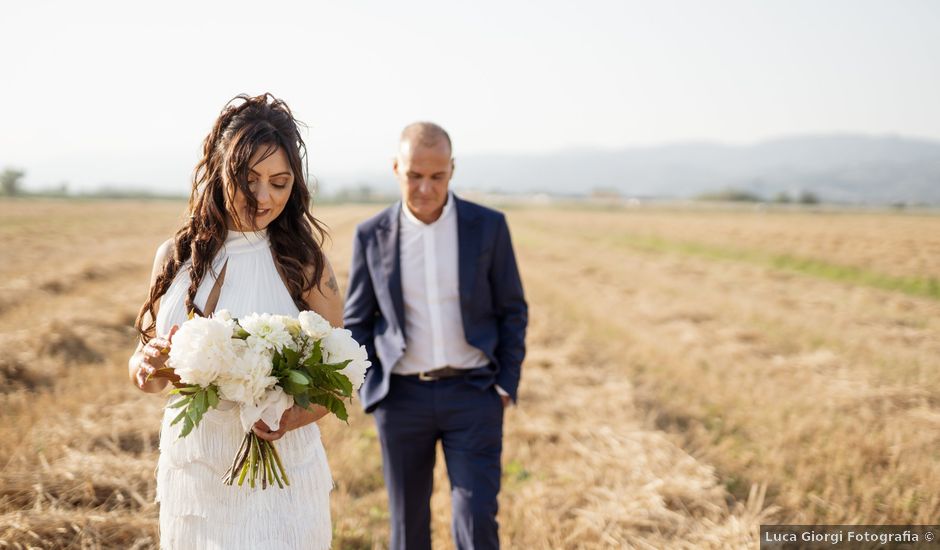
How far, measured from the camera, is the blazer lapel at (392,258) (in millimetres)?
3660

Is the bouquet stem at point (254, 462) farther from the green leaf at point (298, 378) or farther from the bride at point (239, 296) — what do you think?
the green leaf at point (298, 378)

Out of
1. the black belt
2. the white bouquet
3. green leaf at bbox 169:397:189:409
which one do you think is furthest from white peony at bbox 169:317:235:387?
the black belt

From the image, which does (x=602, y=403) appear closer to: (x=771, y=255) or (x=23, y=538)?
(x=23, y=538)

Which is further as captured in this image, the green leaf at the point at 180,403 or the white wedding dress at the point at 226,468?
the white wedding dress at the point at 226,468

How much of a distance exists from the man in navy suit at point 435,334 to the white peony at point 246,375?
1.49 m

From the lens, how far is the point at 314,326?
223cm

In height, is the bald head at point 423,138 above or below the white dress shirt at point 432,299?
above

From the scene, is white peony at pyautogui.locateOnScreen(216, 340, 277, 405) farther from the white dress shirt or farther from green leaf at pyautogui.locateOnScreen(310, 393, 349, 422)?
the white dress shirt

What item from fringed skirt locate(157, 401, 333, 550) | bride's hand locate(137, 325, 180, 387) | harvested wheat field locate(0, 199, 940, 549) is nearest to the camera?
bride's hand locate(137, 325, 180, 387)

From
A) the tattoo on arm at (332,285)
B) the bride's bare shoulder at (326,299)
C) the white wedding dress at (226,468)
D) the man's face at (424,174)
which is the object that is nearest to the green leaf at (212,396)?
the white wedding dress at (226,468)

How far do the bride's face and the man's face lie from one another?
1098 millimetres

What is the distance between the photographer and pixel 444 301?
3705 mm

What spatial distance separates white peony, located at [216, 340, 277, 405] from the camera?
2.06 meters

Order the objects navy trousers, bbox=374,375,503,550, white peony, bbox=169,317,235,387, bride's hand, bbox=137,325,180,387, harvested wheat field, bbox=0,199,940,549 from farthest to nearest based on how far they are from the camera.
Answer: harvested wheat field, bbox=0,199,940,549 < navy trousers, bbox=374,375,503,550 < bride's hand, bbox=137,325,180,387 < white peony, bbox=169,317,235,387
